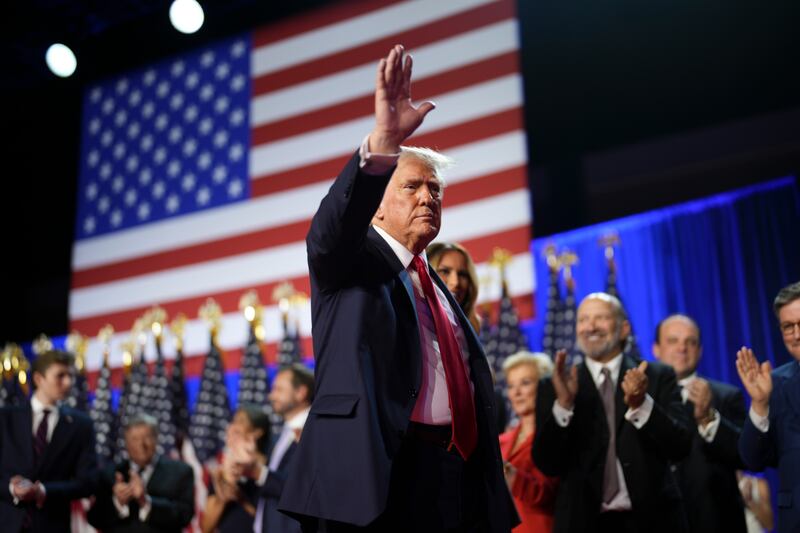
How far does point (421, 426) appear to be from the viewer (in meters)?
1.89

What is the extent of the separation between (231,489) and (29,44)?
→ 5.68 meters

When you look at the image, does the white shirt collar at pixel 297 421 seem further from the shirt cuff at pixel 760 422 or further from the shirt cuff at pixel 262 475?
the shirt cuff at pixel 760 422

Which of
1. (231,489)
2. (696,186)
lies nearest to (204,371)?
(231,489)

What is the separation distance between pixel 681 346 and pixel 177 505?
10.2 feet

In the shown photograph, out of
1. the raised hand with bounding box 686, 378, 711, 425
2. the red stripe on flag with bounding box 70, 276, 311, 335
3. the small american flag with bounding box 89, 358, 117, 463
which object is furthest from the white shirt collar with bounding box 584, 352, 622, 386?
the small american flag with bounding box 89, 358, 117, 463

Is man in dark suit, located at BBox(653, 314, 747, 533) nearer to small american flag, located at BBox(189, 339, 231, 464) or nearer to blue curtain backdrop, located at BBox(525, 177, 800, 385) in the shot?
blue curtain backdrop, located at BBox(525, 177, 800, 385)

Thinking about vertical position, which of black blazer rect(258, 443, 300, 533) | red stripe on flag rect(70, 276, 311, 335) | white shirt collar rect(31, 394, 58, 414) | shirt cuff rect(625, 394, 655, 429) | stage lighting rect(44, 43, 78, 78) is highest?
stage lighting rect(44, 43, 78, 78)

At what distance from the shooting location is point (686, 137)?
6.11 metres

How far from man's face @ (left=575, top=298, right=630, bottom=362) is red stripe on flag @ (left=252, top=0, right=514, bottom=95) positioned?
4131 mm

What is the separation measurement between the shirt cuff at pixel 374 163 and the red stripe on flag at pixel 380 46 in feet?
18.0

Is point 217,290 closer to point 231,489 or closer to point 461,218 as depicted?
point 461,218

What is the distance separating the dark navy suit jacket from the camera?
9.96ft

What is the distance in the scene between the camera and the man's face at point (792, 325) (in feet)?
10.1

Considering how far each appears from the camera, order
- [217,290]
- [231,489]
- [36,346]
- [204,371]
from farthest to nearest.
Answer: [36,346] → [217,290] → [204,371] → [231,489]
